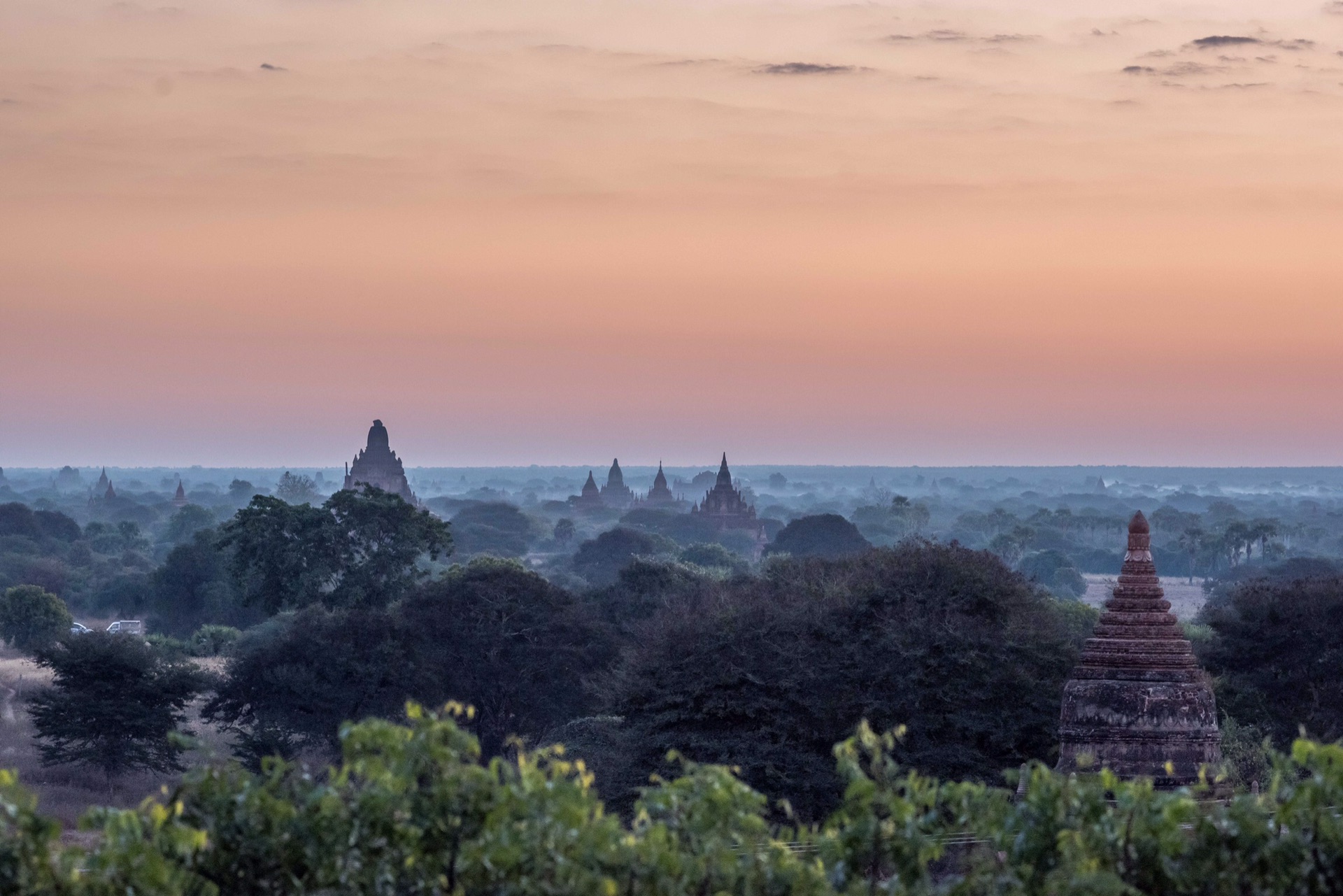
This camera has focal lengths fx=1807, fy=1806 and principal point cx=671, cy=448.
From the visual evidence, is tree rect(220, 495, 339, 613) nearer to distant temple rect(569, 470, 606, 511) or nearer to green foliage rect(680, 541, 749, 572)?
green foliage rect(680, 541, 749, 572)

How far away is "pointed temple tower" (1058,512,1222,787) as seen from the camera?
17031mm

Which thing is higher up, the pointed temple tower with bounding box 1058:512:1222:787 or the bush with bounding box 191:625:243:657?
the pointed temple tower with bounding box 1058:512:1222:787

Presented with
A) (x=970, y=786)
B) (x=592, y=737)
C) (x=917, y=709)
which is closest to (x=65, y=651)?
(x=592, y=737)

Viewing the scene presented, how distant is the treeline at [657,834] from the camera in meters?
8.98

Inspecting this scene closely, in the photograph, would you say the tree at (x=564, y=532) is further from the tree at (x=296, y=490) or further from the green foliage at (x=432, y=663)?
the green foliage at (x=432, y=663)

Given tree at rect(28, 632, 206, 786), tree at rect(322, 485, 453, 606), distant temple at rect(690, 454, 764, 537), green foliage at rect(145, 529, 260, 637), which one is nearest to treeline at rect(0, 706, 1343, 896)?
tree at rect(28, 632, 206, 786)

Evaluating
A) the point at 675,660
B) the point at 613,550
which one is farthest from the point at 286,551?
the point at 613,550

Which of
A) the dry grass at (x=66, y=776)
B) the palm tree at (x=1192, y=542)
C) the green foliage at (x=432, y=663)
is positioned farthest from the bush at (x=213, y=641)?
the palm tree at (x=1192, y=542)

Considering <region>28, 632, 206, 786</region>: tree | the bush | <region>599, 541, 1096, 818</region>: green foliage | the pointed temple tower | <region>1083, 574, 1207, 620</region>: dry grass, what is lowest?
<region>1083, 574, 1207, 620</region>: dry grass

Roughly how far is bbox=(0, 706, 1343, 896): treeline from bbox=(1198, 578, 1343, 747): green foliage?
24.4 meters

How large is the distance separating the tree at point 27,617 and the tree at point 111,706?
22871 mm

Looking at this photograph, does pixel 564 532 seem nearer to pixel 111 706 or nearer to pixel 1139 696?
pixel 111 706

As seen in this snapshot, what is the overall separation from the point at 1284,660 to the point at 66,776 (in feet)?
79.9

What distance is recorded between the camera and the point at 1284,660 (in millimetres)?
34594
